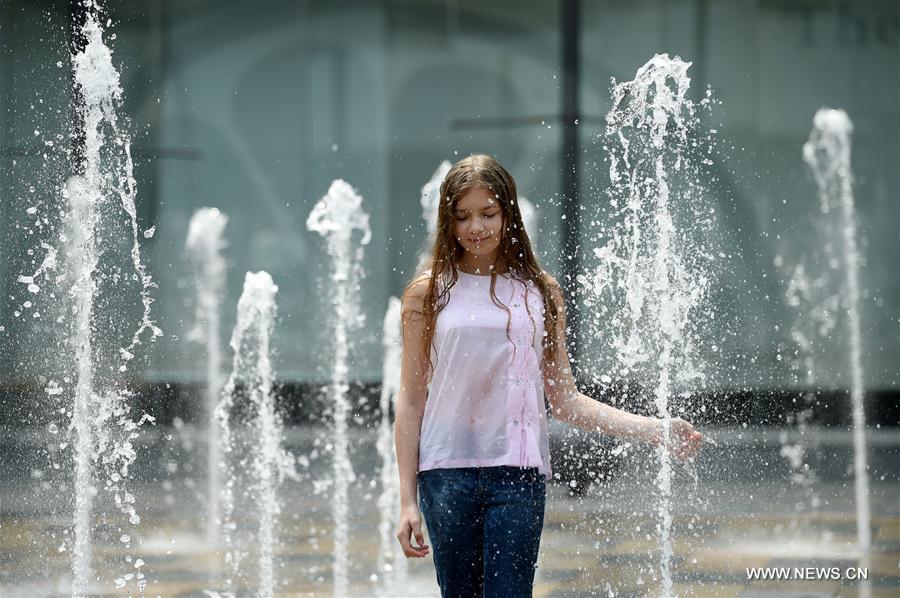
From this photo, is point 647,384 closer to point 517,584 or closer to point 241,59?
point 517,584

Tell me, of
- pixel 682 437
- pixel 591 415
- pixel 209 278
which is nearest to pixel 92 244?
pixel 591 415

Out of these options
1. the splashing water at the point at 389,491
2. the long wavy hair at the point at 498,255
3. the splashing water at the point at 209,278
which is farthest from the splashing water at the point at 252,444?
the long wavy hair at the point at 498,255

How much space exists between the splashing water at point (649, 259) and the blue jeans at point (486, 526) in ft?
5.71

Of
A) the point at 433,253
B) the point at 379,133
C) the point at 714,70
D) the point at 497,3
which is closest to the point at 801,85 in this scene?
the point at 714,70

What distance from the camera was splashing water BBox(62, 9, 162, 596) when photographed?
4.52 m

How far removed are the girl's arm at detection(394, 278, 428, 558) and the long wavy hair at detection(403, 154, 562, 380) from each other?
0.01m

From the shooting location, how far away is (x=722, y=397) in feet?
26.0

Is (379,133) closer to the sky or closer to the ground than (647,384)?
closer to the sky

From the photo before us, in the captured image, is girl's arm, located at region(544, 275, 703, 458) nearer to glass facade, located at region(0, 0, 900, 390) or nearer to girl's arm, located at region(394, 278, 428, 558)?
girl's arm, located at region(394, 278, 428, 558)

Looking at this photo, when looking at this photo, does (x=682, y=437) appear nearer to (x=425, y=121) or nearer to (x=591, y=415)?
(x=591, y=415)

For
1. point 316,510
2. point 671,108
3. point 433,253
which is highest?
point 671,108

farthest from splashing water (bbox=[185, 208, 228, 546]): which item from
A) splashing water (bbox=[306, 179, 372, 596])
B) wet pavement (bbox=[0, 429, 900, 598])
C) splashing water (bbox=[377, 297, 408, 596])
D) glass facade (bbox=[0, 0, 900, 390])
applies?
wet pavement (bbox=[0, 429, 900, 598])

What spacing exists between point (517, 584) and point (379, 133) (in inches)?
389

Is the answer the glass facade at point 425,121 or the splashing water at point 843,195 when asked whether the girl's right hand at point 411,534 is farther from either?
the splashing water at point 843,195
